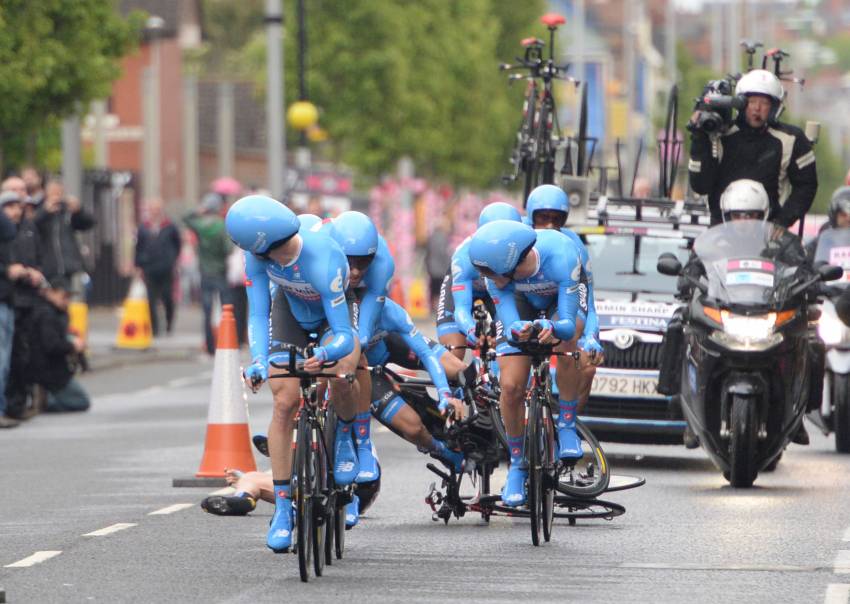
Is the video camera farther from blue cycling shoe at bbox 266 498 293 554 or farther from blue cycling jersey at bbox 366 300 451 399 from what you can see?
blue cycling shoe at bbox 266 498 293 554

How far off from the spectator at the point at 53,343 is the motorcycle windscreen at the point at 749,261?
24.3 ft

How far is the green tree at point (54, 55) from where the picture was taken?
2759cm

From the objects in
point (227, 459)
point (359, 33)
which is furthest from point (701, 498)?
point (359, 33)

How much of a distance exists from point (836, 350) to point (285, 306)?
23.1ft

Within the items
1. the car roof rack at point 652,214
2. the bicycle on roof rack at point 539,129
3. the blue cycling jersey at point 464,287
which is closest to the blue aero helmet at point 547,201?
the blue cycling jersey at point 464,287

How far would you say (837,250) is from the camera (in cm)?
1744

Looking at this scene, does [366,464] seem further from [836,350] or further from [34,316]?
[34,316]

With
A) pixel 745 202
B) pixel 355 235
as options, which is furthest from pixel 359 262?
pixel 745 202

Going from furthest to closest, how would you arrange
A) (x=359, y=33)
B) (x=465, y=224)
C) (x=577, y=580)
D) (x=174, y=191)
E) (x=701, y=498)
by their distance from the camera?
(x=174, y=191) < (x=465, y=224) < (x=359, y=33) < (x=701, y=498) < (x=577, y=580)

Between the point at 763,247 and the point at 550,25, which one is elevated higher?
the point at 550,25

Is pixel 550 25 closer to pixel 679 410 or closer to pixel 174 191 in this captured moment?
pixel 679 410

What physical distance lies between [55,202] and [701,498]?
919 cm

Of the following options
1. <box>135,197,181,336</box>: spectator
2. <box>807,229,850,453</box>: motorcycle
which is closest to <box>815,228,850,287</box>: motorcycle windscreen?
<box>807,229,850,453</box>: motorcycle

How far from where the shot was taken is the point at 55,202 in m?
21.3
